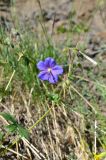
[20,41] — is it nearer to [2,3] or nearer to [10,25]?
[10,25]

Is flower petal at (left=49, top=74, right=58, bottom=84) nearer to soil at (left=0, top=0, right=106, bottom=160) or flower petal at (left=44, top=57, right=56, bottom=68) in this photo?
flower petal at (left=44, top=57, right=56, bottom=68)

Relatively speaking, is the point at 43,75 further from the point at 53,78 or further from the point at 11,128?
the point at 11,128

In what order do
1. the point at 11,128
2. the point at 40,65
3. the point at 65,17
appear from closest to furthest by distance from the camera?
the point at 11,128, the point at 40,65, the point at 65,17

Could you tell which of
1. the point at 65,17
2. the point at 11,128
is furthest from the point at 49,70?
the point at 65,17

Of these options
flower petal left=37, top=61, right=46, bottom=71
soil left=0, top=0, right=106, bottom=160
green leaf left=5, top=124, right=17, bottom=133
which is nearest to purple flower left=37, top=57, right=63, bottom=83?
flower petal left=37, top=61, right=46, bottom=71

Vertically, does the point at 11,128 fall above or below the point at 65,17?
below

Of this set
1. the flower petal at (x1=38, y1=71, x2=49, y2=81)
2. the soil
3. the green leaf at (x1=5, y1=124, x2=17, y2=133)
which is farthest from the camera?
the soil

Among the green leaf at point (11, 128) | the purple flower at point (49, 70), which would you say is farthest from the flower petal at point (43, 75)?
the green leaf at point (11, 128)

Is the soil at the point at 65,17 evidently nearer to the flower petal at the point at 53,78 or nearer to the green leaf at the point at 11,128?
the flower petal at the point at 53,78

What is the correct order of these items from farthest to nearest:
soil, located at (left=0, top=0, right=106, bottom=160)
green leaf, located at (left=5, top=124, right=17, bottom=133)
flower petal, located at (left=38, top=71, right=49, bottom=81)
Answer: soil, located at (left=0, top=0, right=106, bottom=160)
flower petal, located at (left=38, top=71, right=49, bottom=81)
green leaf, located at (left=5, top=124, right=17, bottom=133)
